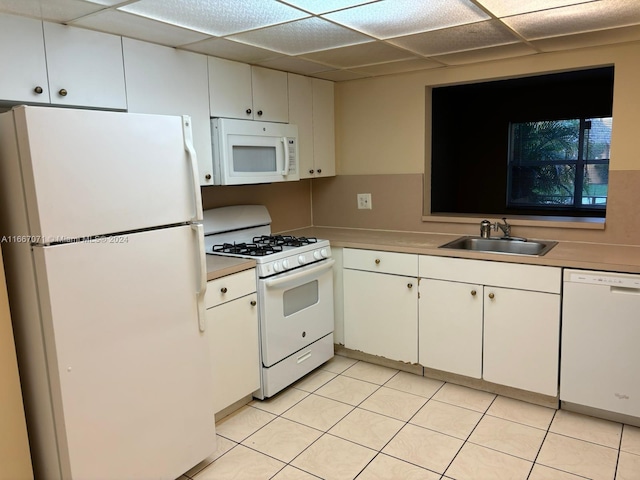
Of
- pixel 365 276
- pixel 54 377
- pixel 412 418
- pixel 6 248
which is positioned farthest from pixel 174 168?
pixel 412 418

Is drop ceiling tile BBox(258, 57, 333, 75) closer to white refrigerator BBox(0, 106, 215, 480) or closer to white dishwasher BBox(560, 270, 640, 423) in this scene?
white refrigerator BBox(0, 106, 215, 480)

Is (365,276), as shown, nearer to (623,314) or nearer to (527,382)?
(527,382)

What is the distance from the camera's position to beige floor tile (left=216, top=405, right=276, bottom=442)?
2.57 metres

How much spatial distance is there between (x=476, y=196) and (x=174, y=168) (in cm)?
453

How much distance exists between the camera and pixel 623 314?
7.90 ft

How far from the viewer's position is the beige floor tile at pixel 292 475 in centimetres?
220

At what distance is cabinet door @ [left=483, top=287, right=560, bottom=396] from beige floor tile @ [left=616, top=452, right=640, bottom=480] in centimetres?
45

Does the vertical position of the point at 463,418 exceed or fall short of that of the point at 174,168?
it falls short

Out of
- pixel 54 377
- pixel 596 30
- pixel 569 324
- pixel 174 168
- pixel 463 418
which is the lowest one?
pixel 463 418

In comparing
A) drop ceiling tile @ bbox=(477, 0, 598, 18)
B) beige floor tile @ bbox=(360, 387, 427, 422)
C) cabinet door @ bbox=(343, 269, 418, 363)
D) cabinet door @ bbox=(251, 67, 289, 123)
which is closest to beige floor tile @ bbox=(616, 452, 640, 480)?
beige floor tile @ bbox=(360, 387, 427, 422)

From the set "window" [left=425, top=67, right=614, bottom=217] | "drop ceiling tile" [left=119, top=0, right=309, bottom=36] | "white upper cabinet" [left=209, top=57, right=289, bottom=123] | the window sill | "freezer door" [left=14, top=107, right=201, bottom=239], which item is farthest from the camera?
"window" [left=425, top=67, right=614, bottom=217]

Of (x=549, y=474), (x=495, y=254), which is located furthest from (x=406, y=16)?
(x=549, y=474)

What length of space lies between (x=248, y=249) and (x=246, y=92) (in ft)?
3.24

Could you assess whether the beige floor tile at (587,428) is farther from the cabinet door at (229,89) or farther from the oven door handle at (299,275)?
the cabinet door at (229,89)
